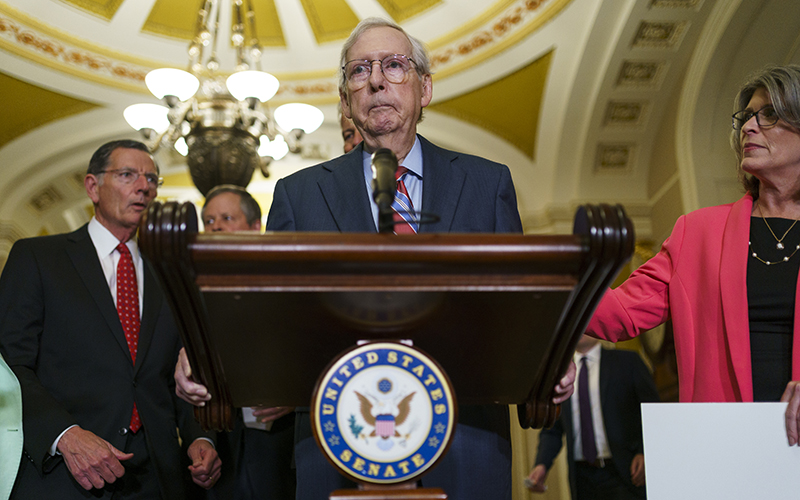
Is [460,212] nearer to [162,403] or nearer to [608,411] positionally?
[162,403]

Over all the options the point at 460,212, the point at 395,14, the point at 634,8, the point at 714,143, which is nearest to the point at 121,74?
the point at 395,14

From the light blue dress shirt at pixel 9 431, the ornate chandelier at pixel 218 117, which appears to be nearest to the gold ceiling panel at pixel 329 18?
the ornate chandelier at pixel 218 117

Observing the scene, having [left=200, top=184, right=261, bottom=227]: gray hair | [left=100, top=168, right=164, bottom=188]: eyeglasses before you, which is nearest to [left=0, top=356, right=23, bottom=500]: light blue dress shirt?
[left=100, top=168, right=164, bottom=188]: eyeglasses

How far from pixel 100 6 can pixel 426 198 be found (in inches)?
287

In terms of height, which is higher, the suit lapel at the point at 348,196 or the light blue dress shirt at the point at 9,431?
the suit lapel at the point at 348,196

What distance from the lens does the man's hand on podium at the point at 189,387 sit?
3.28ft

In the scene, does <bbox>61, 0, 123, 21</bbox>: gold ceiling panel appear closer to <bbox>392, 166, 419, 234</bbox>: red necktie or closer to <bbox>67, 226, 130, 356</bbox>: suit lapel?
<bbox>67, 226, 130, 356</bbox>: suit lapel

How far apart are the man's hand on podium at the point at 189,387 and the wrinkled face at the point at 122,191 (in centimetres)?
153

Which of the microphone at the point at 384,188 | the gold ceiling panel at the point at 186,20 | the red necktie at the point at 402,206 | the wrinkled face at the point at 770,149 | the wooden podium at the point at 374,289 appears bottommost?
the wooden podium at the point at 374,289

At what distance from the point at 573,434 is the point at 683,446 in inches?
122

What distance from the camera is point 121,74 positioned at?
771cm

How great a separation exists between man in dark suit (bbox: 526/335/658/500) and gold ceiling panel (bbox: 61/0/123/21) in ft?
20.3

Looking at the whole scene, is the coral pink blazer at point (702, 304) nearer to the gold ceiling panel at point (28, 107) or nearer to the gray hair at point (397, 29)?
the gray hair at point (397, 29)

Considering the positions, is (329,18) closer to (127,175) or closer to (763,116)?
(127,175)
